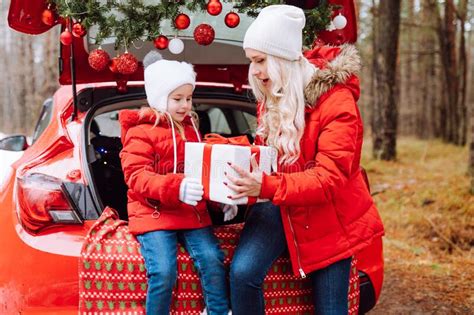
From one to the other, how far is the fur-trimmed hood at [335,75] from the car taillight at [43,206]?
4.16 feet

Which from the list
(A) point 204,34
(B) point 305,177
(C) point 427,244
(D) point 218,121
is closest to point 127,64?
(A) point 204,34

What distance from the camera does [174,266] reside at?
243cm

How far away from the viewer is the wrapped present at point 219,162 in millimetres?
2309

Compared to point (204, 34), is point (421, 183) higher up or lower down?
lower down

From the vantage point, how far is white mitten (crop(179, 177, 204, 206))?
2.38 metres

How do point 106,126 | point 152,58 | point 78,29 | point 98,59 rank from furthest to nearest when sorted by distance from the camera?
point 106,126 < point 98,59 < point 78,29 < point 152,58

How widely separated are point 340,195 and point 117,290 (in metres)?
1.08

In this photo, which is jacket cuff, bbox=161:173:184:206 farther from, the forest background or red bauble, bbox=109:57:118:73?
the forest background

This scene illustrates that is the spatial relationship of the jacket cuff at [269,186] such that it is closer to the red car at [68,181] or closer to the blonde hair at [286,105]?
the blonde hair at [286,105]

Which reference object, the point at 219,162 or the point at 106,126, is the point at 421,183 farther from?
the point at 219,162

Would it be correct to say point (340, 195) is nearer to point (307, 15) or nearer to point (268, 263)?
point (268, 263)

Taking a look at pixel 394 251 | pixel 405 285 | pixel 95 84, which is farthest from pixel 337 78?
pixel 394 251

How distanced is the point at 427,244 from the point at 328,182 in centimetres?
366

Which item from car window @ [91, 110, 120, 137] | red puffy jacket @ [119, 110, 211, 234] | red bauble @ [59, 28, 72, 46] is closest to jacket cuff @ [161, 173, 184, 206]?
red puffy jacket @ [119, 110, 211, 234]
